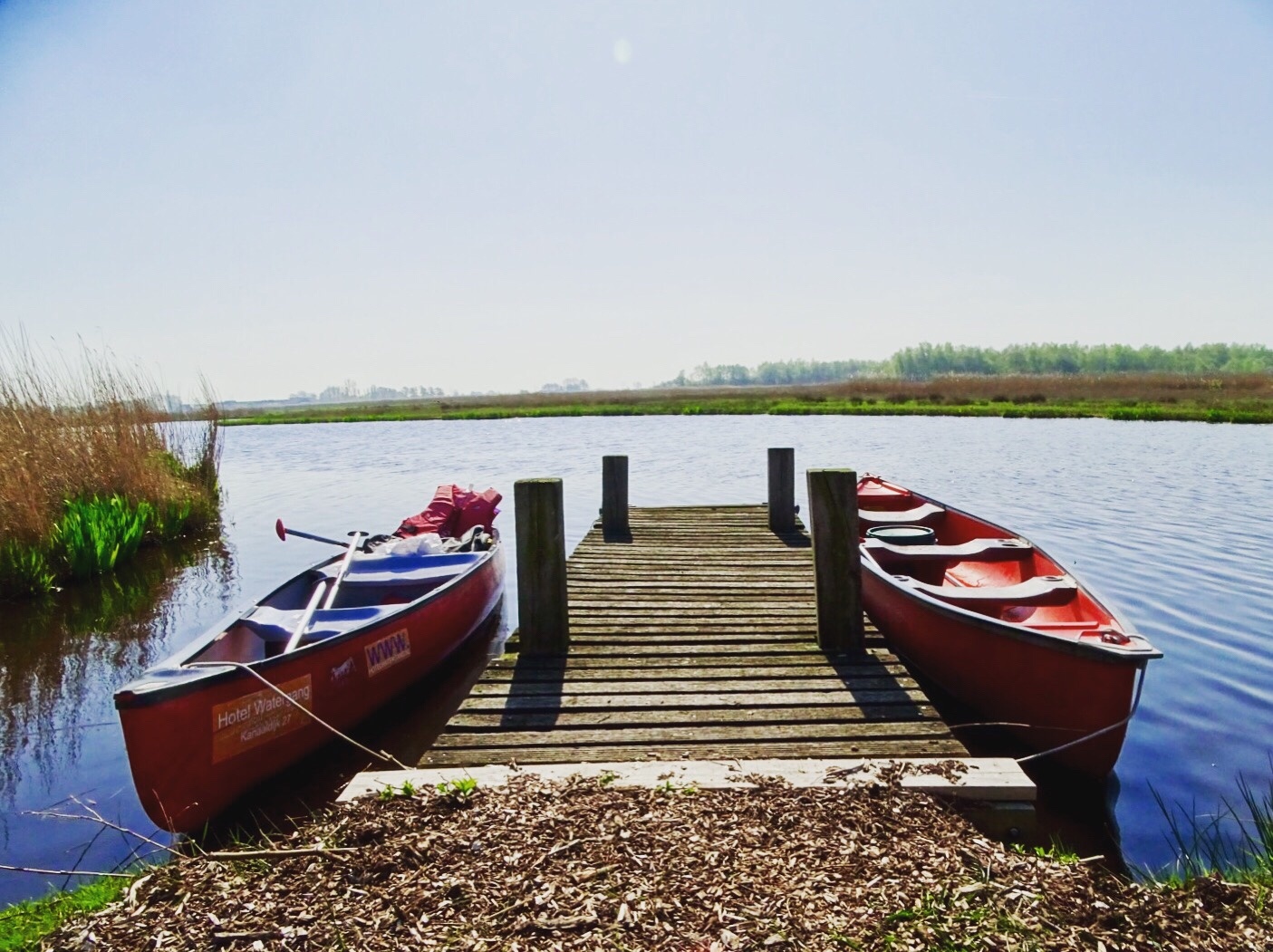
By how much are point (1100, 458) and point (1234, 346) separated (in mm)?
186652

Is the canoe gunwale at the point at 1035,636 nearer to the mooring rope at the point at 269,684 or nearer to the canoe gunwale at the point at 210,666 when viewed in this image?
the mooring rope at the point at 269,684

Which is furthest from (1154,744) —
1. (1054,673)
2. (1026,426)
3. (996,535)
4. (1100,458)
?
(1026,426)

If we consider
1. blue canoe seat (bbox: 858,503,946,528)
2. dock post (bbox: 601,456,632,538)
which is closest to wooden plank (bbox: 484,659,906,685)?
blue canoe seat (bbox: 858,503,946,528)

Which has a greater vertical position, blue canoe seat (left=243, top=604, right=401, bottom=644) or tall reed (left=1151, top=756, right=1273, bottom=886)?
blue canoe seat (left=243, top=604, right=401, bottom=644)

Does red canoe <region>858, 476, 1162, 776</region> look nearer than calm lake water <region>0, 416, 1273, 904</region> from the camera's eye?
Yes

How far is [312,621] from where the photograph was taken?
583cm

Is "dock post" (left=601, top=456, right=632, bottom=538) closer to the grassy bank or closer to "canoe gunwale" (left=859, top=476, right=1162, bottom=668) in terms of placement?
"canoe gunwale" (left=859, top=476, right=1162, bottom=668)

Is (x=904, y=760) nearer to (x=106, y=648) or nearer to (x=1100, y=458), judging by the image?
(x=106, y=648)

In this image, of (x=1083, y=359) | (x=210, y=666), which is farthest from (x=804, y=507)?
(x=1083, y=359)

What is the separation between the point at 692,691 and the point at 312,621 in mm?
3075

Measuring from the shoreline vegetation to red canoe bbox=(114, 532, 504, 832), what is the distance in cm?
555

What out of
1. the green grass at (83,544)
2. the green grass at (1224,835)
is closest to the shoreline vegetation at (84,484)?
the green grass at (83,544)

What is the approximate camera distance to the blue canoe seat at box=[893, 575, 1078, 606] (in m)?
5.62

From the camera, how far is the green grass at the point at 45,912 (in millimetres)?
2877
